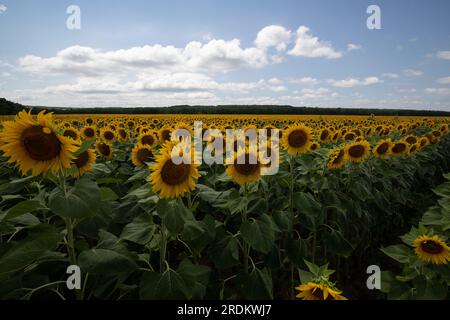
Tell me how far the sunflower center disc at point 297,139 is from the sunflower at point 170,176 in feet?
7.84

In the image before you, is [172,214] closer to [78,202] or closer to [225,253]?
[78,202]

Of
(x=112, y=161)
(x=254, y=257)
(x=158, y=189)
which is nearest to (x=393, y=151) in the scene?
(x=254, y=257)

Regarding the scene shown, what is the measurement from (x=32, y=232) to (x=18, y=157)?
0.52 metres

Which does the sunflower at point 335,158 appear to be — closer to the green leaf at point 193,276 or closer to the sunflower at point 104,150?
the green leaf at point 193,276

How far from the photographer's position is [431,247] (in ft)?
10.2

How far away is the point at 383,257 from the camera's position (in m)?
6.36

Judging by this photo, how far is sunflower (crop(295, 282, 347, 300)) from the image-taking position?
191 cm

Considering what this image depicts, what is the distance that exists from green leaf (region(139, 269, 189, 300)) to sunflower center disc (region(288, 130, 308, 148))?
2.86 meters

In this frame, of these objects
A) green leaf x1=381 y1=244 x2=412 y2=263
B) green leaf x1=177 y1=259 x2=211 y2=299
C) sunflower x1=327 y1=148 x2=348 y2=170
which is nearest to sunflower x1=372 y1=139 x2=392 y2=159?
sunflower x1=327 y1=148 x2=348 y2=170

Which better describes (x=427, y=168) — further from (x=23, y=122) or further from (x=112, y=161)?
(x=23, y=122)

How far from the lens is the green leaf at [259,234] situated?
291 cm

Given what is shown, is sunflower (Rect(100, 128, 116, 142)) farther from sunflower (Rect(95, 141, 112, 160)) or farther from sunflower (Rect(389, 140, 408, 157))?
sunflower (Rect(389, 140, 408, 157))

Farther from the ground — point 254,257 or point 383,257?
point 254,257

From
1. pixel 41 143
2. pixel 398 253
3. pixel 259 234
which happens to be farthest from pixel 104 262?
pixel 398 253
